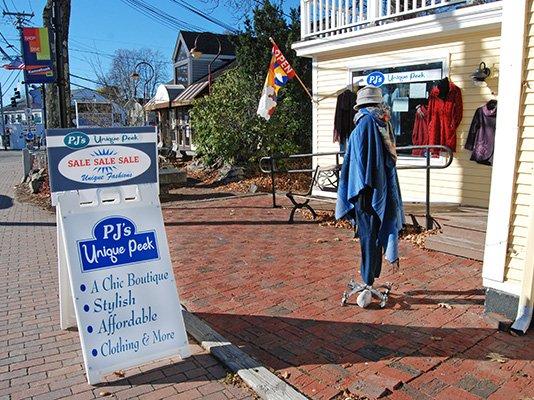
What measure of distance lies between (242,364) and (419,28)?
247 inches

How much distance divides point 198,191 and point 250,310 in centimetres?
848

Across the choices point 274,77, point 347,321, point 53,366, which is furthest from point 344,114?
point 53,366

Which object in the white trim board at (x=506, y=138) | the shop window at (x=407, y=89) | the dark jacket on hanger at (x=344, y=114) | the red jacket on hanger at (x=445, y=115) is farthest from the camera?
the dark jacket on hanger at (x=344, y=114)

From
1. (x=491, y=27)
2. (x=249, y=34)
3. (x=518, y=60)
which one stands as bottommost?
(x=518, y=60)

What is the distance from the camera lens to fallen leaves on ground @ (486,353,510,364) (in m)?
3.17

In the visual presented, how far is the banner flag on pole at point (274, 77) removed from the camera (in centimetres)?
998

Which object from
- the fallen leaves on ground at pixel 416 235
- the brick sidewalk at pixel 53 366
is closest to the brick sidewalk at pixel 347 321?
the fallen leaves on ground at pixel 416 235

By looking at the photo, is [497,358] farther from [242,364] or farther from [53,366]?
[53,366]

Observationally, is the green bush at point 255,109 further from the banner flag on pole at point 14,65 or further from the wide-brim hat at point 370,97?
the banner flag on pole at point 14,65

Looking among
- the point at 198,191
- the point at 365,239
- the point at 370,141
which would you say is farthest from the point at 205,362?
the point at 198,191

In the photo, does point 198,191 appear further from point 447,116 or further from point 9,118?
point 9,118

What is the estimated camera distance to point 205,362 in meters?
3.38

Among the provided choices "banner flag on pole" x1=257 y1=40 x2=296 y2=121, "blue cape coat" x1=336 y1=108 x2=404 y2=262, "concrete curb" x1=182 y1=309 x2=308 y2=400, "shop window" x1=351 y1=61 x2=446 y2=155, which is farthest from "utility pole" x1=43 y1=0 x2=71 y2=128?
"blue cape coat" x1=336 y1=108 x2=404 y2=262

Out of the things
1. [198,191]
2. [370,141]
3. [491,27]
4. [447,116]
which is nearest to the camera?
[370,141]
